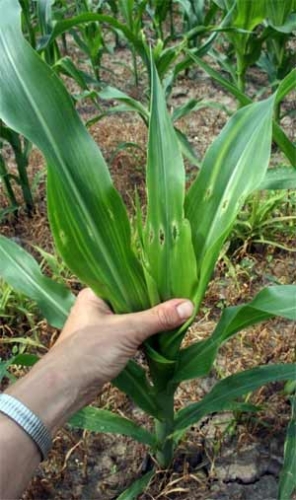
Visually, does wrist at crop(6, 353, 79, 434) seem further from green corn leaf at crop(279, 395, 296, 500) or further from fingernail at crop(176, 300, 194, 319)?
green corn leaf at crop(279, 395, 296, 500)

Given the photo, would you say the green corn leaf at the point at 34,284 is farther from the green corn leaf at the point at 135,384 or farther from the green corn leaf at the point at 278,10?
the green corn leaf at the point at 278,10

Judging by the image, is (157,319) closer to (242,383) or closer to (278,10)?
(242,383)

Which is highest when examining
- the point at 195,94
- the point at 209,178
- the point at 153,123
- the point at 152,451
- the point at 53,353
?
the point at 153,123

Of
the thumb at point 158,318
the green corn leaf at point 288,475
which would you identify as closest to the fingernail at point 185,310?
the thumb at point 158,318

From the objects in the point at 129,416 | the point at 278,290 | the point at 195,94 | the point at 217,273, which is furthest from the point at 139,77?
the point at 278,290

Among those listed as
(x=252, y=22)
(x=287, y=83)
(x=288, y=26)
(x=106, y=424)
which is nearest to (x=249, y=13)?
(x=252, y=22)

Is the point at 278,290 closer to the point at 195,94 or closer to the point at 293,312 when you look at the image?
the point at 293,312
